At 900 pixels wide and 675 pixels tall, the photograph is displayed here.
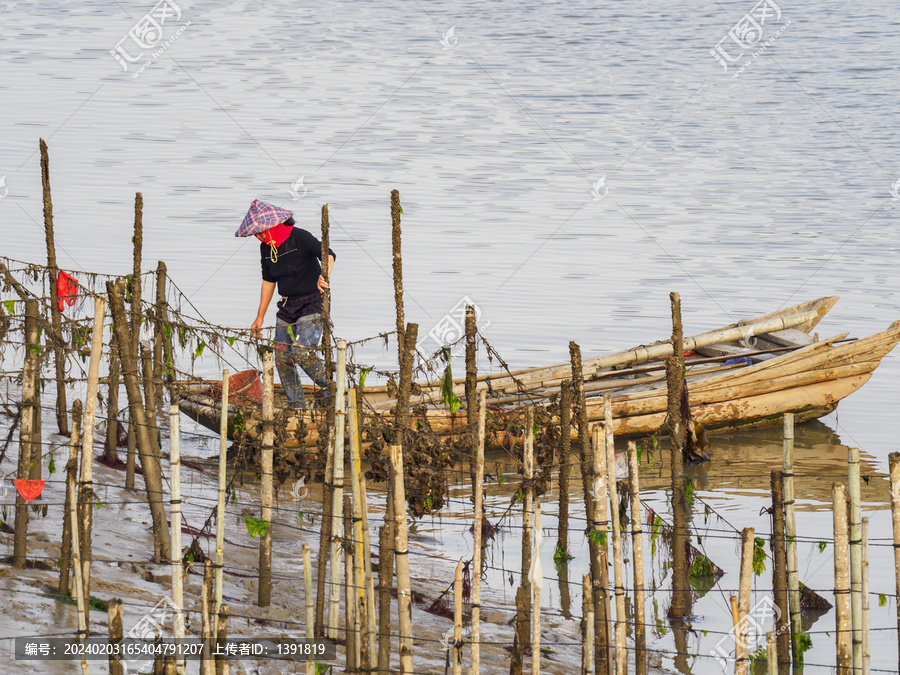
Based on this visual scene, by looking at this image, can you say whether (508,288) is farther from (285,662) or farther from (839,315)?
(285,662)

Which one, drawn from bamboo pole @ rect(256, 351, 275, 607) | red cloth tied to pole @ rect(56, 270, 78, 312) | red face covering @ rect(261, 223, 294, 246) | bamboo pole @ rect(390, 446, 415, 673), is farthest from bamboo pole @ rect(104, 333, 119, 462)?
bamboo pole @ rect(390, 446, 415, 673)

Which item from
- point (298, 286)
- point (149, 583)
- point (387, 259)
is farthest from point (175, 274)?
point (149, 583)

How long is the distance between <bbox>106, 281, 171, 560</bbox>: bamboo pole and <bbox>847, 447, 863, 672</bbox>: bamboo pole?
3790 mm

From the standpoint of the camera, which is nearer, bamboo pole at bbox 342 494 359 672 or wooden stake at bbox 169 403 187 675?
wooden stake at bbox 169 403 187 675

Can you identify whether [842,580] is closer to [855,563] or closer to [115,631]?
[855,563]

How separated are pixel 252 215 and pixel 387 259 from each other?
9.66 metres

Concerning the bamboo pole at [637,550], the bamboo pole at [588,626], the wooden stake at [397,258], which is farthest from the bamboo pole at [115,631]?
the wooden stake at [397,258]

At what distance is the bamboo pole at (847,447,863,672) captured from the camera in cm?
571

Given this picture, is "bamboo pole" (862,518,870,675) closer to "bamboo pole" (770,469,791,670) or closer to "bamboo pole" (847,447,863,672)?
"bamboo pole" (847,447,863,672)

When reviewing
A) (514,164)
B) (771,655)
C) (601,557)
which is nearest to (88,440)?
(601,557)

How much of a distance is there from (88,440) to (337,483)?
1.25m

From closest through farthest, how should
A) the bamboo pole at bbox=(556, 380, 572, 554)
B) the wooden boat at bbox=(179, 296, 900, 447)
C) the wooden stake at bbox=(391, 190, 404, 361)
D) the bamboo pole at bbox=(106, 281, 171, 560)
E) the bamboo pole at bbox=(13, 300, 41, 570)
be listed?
1. the bamboo pole at bbox=(106, 281, 171, 560)
2. the bamboo pole at bbox=(13, 300, 41, 570)
3. the bamboo pole at bbox=(556, 380, 572, 554)
4. the wooden stake at bbox=(391, 190, 404, 361)
5. the wooden boat at bbox=(179, 296, 900, 447)

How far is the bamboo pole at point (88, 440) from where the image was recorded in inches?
207

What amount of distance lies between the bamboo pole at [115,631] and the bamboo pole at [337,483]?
1332 millimetres
